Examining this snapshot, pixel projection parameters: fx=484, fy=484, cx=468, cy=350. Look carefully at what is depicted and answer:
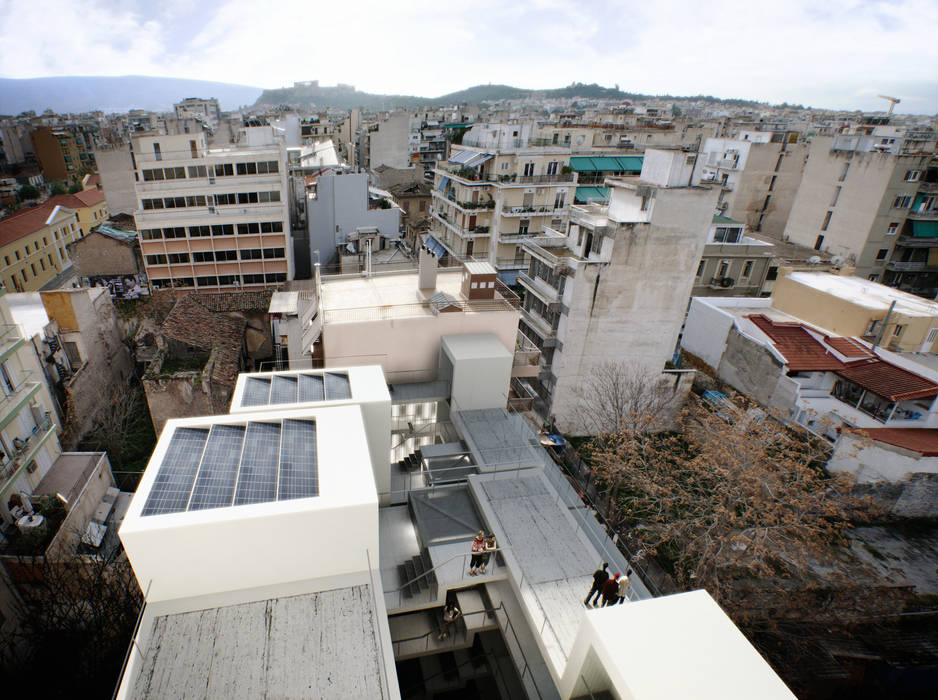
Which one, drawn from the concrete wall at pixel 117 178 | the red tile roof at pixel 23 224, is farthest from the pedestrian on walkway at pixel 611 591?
the concrete wall at pixel 117 178

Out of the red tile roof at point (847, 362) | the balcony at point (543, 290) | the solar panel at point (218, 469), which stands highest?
the solar panel at point (218, 469)

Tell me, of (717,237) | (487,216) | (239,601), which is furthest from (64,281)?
(717,237)

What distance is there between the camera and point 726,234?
3956 cm

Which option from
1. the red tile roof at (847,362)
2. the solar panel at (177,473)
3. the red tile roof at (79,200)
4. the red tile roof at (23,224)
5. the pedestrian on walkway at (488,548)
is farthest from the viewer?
the red tile roof at (79,200)

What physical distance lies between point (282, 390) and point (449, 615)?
345 inches

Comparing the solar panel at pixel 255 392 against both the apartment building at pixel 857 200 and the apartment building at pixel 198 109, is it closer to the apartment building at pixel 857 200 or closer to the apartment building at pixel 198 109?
the apartment building at pixel 857 200

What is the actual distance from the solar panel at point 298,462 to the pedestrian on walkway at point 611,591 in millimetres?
7259

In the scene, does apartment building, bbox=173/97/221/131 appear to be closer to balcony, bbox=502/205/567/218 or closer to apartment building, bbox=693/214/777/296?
balcony, bbox=502/205/567/218

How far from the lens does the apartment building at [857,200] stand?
4516 centimetres

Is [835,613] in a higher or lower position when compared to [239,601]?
lower

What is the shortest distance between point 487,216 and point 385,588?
40.0m

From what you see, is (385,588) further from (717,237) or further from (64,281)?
(64,281)

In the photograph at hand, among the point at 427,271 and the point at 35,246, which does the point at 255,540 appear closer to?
the point at 427,271

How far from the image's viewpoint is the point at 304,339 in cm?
1969
